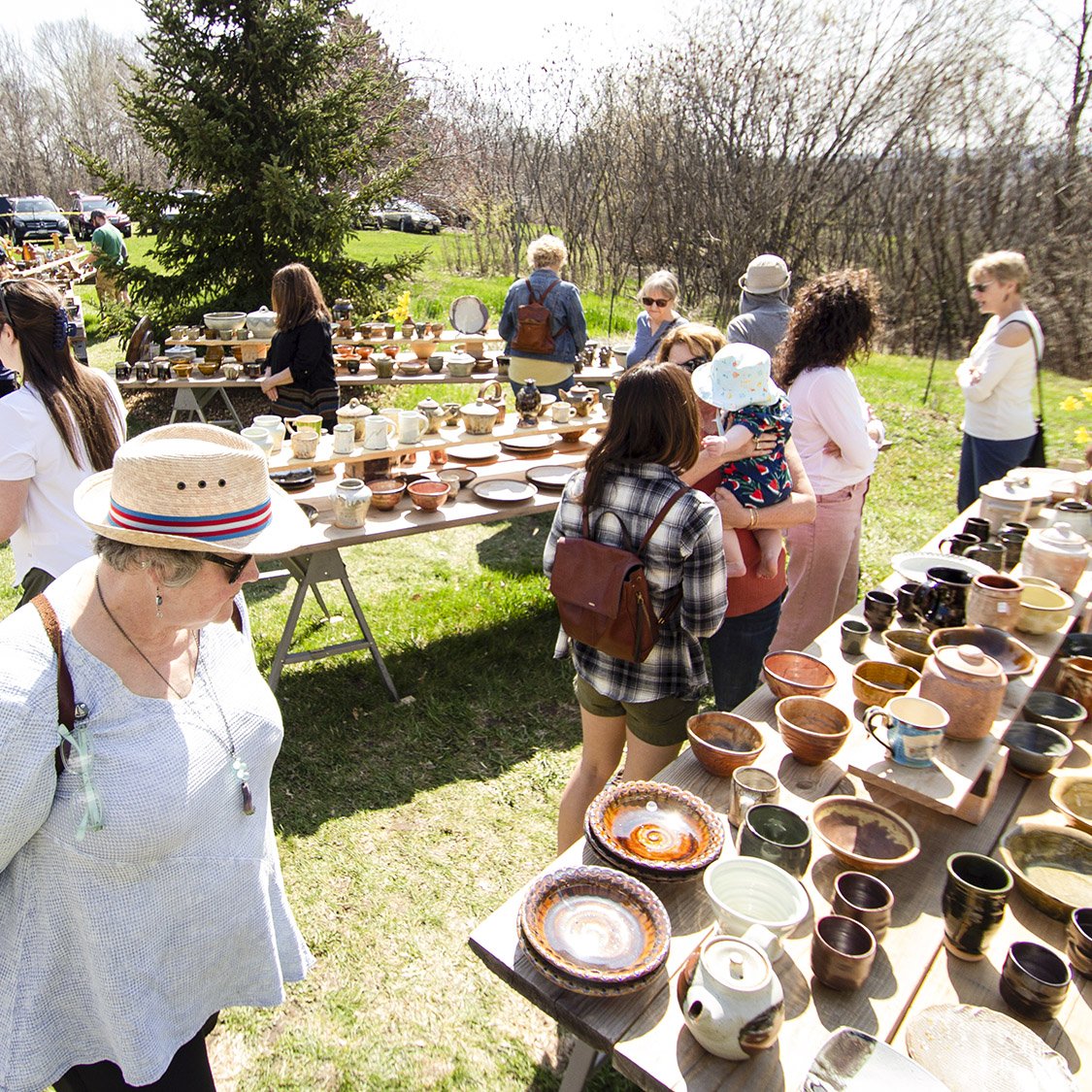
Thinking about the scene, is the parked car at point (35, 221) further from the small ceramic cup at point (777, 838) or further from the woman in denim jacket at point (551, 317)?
the small ceramic cup at point (777, 838)

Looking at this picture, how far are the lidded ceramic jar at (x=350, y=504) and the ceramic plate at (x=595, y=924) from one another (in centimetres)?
247

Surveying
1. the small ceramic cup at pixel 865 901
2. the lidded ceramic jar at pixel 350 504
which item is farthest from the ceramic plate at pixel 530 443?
the small ceramic cup at pixel 865 901

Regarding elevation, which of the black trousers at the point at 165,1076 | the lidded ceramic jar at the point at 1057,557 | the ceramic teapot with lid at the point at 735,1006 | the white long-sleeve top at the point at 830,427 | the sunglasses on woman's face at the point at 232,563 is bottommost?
the black trousers at the point at 165,1076

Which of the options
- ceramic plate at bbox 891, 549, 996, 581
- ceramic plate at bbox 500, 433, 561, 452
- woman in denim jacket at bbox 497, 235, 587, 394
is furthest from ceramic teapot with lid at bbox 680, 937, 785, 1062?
woman in denim jacket at bbox 497, 235, 587, 394

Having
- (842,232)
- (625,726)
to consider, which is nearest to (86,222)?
(842,232)

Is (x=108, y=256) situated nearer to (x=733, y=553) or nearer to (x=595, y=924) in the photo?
(x=733, y=553)

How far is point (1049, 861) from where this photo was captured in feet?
5.82

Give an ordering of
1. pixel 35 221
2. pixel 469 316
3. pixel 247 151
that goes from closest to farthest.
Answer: pixel 469 316 < pixel 247 151 < pixel 35 221

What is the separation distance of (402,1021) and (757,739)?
149cm

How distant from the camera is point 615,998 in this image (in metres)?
1.47

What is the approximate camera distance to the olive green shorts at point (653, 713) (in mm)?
2469

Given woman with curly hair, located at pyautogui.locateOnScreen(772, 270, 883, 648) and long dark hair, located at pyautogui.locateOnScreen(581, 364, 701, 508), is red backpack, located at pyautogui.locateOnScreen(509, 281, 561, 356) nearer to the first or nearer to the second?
woman with curly hair, located at pyautogui.locateOnScreen(772, 270, 883, 648)

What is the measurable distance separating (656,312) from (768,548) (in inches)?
108

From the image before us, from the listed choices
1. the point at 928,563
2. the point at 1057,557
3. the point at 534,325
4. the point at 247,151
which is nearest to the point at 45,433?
the point at 928,563
